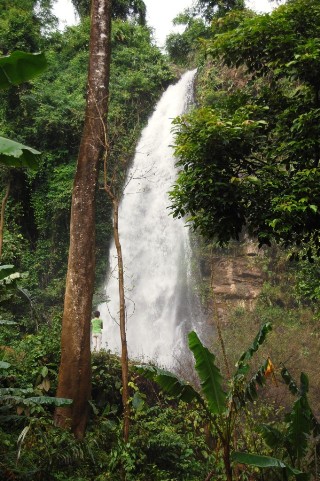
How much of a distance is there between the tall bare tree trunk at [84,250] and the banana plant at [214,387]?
6.35 ft

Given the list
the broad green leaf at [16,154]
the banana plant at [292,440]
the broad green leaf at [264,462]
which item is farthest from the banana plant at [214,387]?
the broad green leaf at [16,154]

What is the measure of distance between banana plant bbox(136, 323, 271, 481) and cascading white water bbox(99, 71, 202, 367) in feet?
29.8

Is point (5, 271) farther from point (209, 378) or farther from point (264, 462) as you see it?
point (264, 462)

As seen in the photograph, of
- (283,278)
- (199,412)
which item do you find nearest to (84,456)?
(199,412)

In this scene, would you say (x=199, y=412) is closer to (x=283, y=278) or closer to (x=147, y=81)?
(x=283, y=278)

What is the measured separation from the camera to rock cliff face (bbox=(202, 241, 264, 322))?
52.4ft

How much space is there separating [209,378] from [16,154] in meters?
2.73

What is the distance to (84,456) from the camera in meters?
5.79

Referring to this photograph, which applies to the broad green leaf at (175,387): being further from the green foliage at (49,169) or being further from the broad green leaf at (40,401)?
the green foliage at (49,169)

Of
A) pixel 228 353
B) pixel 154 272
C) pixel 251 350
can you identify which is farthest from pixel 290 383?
pixel 154 272

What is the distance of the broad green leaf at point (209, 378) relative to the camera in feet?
14.4

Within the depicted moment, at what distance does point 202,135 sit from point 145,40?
21.2 meters

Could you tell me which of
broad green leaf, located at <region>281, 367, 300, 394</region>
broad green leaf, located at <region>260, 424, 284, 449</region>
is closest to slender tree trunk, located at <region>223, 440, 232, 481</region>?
broad green leaf, located at <region>260, 424, 284, 449</region>

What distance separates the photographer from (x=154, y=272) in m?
17.1
